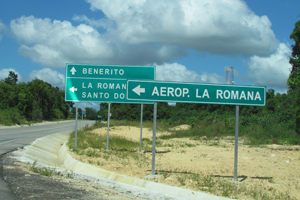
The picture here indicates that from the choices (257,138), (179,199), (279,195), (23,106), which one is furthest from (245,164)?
(23,106)

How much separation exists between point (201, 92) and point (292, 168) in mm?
4684

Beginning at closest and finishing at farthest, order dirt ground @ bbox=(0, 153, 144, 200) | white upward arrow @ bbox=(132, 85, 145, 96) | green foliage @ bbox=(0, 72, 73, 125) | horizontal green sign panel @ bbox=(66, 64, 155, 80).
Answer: dirt ground @ bbox=(0, 153, 144, 200) → white upward arrow @ bbox=(132, 85, 145, 96) → horizontal green sign panel @ bbox=(66, 64, 155, 80) → green foliage @ bbox=(0, 72, 73, 125)

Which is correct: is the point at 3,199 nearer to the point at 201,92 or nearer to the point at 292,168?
the point at 201,92

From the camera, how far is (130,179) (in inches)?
281

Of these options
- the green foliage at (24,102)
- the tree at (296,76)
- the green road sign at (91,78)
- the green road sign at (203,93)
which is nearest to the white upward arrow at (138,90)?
the green road sign at (203,93)

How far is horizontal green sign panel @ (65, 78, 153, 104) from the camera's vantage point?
43.7 feet

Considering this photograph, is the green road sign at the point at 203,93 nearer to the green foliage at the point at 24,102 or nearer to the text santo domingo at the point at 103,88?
the text santo domingo at the point at 103,88

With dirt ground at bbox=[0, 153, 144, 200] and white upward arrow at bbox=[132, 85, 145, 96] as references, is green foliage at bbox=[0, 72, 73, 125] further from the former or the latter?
white upward arrow at bbox=[132, 85, 145, 96]

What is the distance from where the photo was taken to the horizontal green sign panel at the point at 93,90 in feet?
43.7

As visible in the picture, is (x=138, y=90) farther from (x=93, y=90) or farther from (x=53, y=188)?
(x=93, y=90)

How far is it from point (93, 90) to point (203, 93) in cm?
678

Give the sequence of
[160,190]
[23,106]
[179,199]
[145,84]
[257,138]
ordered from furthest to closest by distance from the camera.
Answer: [23,106] < [257,138] < [145,84] < [160,190] < [179,199]

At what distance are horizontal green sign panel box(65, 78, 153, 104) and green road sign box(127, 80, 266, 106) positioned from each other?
568 centimetres

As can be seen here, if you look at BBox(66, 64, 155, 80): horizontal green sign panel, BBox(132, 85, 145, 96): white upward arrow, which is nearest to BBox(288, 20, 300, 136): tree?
BBox(66, 64, 155, 80): horizontal green sign panel
